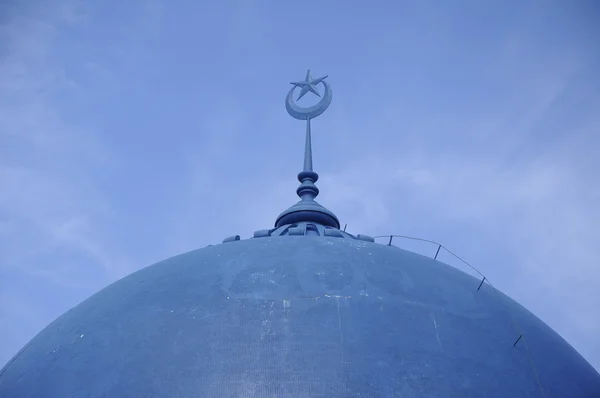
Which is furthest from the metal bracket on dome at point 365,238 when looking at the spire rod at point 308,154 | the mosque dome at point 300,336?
the spire rod at point 308,154

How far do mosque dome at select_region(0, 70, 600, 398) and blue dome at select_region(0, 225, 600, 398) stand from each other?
0.02m

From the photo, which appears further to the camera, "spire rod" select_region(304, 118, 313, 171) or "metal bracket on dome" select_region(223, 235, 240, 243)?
"spire rod" select_region(304, 118, 313, 171)

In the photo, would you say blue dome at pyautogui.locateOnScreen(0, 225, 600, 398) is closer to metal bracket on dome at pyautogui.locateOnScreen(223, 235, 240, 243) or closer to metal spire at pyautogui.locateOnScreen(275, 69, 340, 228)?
metal bracket on dome at pyautogui.locateOnScreen(223, 235, 240, 243)

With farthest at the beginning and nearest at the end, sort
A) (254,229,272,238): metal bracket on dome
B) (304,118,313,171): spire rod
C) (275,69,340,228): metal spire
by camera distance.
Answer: (304,118,313,171): spire rod < (275,69,340,228): metal spire < (254,229,272,238): metal bracket on dome

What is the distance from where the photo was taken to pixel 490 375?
7.07m

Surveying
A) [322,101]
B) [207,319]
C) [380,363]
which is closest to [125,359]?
[207,319]

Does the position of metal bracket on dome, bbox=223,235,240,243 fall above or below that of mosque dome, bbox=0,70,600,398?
above

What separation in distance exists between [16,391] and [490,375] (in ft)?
18.9

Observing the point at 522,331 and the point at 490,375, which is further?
the point at 522,331

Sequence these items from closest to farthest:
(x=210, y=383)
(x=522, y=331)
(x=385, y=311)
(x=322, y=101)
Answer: (x=210, y=383) < (x=385, y=311) < (x=522, y=331) < (x=322, y=101)

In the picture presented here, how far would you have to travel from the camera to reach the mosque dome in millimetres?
6672

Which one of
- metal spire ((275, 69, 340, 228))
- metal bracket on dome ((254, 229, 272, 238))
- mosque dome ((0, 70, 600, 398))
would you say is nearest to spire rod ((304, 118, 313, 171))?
metal spire ((275, 69, 340, 228))

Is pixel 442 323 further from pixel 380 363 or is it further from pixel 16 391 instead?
pixel 16 391

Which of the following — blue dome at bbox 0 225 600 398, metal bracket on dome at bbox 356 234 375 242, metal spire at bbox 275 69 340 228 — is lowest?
blue dome at bbox 0 225 600 398
